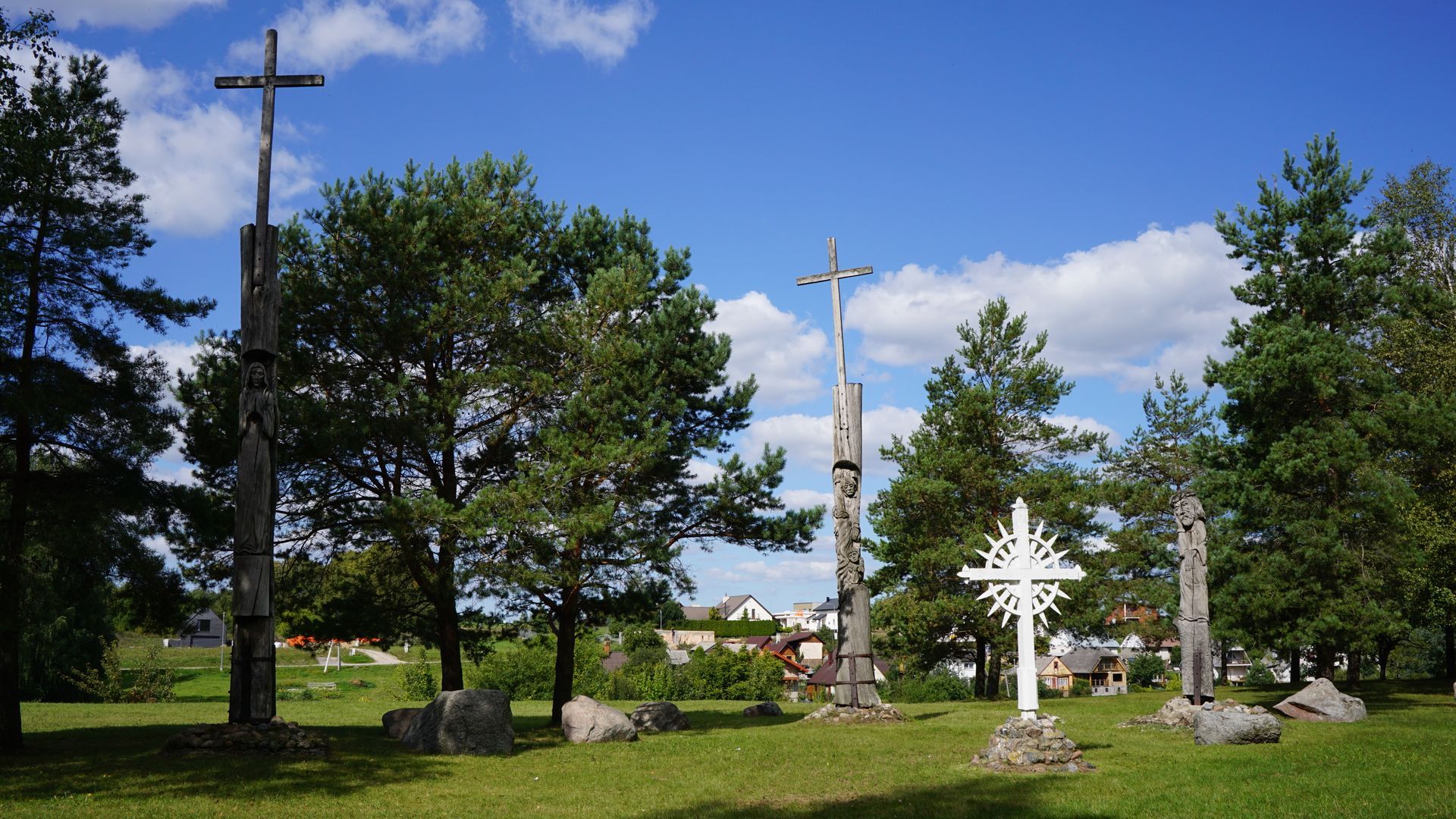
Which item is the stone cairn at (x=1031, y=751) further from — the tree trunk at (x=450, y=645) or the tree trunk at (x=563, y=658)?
the tree trunk at (x=450, y=645)

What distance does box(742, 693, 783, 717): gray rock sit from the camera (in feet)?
81.5

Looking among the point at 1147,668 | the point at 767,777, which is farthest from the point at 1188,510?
the point at 1147,668

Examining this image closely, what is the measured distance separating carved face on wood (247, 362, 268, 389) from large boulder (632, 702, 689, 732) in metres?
9.85

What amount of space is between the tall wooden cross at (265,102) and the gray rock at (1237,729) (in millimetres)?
16038

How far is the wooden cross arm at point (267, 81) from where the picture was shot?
16391mm

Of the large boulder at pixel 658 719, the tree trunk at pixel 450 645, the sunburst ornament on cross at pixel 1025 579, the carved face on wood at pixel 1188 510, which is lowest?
the large boulder at pixel 658 719

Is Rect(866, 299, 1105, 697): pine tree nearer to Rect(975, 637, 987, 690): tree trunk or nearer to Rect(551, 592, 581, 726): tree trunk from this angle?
Rect(975, 637, 987, 690): tree trunk

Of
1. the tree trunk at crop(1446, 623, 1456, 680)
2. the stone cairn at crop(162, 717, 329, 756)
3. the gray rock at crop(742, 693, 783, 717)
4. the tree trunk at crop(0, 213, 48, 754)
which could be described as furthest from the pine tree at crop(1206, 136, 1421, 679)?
the tree trunk at crop(0, 213, 48, 754)

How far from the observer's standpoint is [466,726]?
51.5ft

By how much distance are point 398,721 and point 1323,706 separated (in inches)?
678

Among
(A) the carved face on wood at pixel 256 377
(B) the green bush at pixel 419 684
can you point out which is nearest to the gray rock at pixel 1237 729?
(A) the carved face on wood at pixel 256 377

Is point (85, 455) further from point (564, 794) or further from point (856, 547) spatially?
point (856, 547)

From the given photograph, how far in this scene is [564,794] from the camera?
11781 millimetres

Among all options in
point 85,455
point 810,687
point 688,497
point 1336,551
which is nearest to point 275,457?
point 85,455
